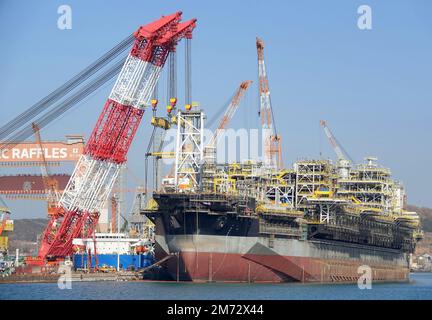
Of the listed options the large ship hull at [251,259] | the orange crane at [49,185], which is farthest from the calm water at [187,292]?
the orange crane at [49,185]

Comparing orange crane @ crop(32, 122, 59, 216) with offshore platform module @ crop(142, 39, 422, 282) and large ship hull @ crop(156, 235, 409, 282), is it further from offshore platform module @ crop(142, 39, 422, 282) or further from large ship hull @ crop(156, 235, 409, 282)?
large ship hull @ crop(156, 235, 409, 282)

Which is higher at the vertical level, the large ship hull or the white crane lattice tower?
the white crane lattice tower

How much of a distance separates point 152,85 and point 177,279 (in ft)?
56.4

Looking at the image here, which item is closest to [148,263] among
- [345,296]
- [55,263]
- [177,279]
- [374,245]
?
[55,263]

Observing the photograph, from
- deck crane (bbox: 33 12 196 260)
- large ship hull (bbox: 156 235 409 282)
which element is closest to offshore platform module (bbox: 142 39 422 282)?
large ship hull (bbox: 156 235 409 282)

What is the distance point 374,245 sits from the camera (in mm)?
86312

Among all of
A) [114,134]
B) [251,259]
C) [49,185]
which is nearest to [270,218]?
[251,259]

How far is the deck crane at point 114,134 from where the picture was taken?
7356 cm

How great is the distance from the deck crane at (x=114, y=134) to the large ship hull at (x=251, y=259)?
1148 centimetres

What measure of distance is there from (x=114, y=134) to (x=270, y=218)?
14.4m

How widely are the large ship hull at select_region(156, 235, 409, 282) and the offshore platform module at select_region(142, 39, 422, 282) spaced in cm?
7

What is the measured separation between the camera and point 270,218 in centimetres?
6906

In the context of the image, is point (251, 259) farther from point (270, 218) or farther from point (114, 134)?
point (114, 134)

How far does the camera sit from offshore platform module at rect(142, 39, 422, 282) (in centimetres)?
6456
